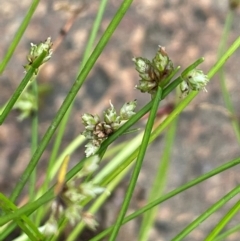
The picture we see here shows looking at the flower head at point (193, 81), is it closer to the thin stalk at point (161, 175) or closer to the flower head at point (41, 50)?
the flower head at point (41, 50)

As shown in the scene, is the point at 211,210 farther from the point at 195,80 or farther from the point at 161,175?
the point at 161,175

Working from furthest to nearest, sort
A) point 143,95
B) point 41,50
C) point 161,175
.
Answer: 1. point 143,95
2. point 161,175
3. point 41,50

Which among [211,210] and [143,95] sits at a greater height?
[143,95]

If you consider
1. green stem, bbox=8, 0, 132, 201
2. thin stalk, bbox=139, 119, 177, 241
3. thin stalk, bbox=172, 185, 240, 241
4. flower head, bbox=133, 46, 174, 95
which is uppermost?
green stem, bbox=8, 0, 132, 201

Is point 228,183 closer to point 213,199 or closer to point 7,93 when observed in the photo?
point 213,199

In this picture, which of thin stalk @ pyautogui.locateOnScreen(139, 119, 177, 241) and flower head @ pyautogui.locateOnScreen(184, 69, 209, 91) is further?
thin stalk @ pyautogui.locateOnScreen(139, 119, 177, 241)

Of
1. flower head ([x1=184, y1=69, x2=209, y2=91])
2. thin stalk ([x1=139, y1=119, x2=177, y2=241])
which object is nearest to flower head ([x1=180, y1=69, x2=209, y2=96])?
flower head ([x1=184, y1=69, x2=209, y2=91])

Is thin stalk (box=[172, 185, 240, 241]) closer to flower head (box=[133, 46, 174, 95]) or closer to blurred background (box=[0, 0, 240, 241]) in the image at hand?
flower head (box=[133, 46, 174, 95])

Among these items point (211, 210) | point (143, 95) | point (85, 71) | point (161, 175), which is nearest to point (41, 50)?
point (85, 71)

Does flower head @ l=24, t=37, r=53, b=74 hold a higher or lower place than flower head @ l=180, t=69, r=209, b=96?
higher

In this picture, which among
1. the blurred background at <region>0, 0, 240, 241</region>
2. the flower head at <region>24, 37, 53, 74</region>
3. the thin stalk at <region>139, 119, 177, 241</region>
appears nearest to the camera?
the flower head at <region>24, 37, 53, 74</region>
